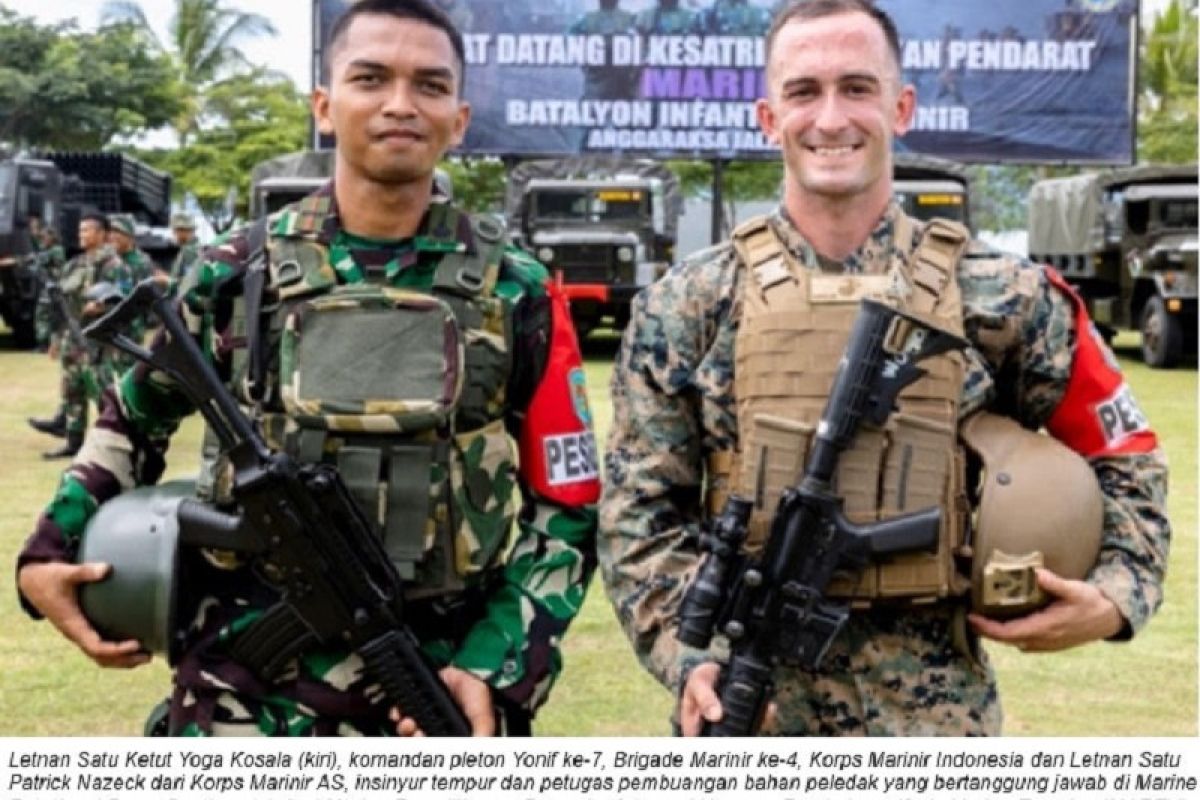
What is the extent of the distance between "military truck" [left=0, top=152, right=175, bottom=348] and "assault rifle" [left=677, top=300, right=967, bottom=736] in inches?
649

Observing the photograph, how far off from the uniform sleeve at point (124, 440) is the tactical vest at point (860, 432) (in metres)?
0.79

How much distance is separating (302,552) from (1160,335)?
16.4 m

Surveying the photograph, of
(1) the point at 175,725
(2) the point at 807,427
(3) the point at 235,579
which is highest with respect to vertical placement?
(2) the point at 807,427

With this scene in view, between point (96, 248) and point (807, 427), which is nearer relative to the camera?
point (807, 427)

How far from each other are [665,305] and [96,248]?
9.68 metres

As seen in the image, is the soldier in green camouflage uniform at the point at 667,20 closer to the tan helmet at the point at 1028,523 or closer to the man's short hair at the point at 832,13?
the man's short hair at the point at 832,13

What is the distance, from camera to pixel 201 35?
45.2m

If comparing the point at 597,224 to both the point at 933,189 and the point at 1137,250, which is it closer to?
the point at 933,189

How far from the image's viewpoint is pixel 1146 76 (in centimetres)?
3894

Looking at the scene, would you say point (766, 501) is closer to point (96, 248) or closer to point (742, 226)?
point (742, 226)

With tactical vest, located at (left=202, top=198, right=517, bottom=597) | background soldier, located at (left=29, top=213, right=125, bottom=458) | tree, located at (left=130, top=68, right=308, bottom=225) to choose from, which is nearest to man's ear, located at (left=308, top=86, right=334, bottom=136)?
tactical vest, located at (left=202, top=198, right=517, bottom=597)

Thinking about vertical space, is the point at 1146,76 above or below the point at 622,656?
above

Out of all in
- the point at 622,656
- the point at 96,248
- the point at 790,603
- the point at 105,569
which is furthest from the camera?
the point at 96,248

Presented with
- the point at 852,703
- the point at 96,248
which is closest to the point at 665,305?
the point at 852,703
